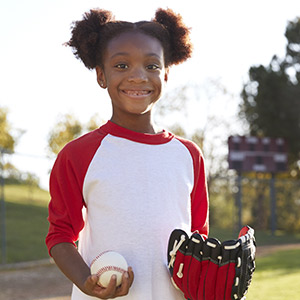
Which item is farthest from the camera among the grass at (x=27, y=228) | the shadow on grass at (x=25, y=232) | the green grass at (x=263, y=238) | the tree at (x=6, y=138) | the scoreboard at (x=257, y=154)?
the tree at (x=6, y=138)

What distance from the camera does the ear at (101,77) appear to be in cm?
207

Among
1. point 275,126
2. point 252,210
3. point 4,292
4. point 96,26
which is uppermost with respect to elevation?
point 96,26

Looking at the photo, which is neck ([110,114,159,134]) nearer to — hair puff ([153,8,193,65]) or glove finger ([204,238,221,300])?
hair puff ([153,8,193,65])

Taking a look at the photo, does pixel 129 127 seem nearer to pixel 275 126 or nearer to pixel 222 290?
pixel 222 290

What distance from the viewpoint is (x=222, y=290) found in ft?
5.98

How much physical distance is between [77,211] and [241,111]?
24.0 meters

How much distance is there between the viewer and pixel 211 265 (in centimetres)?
183

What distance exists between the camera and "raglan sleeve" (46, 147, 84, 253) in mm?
1834

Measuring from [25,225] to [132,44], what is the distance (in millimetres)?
13318

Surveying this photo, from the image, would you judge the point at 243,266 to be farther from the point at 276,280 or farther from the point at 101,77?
the point at 276,280

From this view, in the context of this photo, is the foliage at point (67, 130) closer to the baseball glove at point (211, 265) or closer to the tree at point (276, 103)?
the tree at point (276, 103)

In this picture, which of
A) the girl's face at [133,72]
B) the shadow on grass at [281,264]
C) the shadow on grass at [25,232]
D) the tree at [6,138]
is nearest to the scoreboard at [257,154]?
the shadow on grass at [25,232]

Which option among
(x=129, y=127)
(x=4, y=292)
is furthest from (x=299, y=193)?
(x=129, y=127)

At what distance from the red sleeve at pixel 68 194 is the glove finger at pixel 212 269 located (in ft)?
1.57
